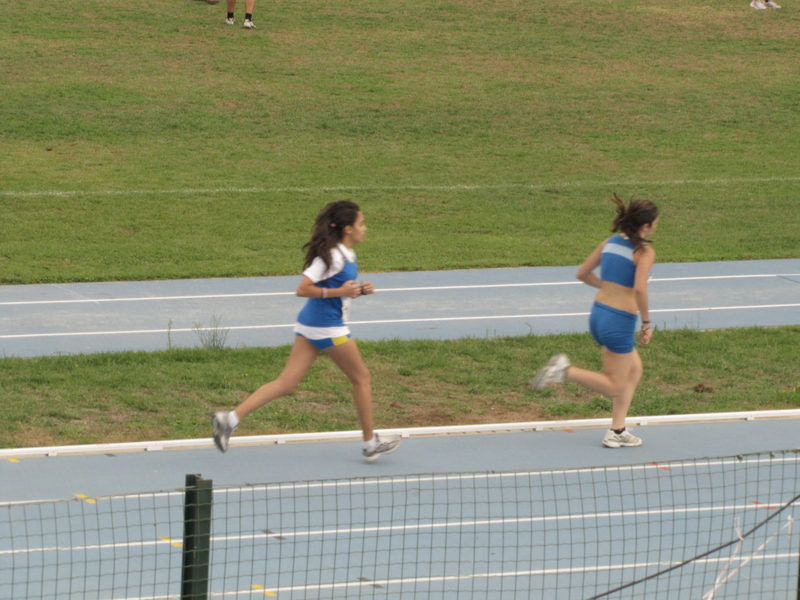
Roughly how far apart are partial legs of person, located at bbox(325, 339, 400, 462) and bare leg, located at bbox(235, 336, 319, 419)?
145mm

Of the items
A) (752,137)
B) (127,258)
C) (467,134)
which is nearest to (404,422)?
(127,258)

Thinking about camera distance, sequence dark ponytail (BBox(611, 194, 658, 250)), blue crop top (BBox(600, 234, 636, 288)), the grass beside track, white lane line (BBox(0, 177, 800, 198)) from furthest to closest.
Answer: white lane line (BBox(0, 177, 800, 198)) → the grass beside track → blue crop top (BBox(600, 234, 636, 288)) → dark ponytail (BBox(611, 194, 658, 250))

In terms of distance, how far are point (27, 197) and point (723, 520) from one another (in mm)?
15948

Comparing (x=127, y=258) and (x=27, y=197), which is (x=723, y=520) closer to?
(x=127, y=258)

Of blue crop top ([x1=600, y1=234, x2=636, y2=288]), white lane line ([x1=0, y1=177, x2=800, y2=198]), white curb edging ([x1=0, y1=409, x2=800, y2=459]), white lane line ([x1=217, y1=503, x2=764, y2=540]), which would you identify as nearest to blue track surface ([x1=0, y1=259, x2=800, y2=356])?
white curb edging ([x1=0, y1=409, x2=800, y2=459])

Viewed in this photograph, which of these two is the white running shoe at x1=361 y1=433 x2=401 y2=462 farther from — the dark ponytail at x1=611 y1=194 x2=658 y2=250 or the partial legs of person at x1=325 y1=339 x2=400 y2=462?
the dark ponytail at x1=611 y1=194 x2=658 y2=250

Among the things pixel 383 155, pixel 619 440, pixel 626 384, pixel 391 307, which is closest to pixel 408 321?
pixel 391 307

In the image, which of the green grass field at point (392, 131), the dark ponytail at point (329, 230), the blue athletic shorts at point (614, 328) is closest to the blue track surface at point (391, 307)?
the green grass field at point (392, 131)

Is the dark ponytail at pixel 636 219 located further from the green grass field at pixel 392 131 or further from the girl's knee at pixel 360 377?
the green grass field at pixel 392 131

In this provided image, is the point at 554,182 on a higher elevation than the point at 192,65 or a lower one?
lower

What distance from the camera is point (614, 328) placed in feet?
24.1

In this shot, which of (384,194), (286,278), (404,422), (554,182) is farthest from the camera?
(554,182)

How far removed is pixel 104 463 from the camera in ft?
23.4

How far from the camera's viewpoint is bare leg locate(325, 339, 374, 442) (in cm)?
692
